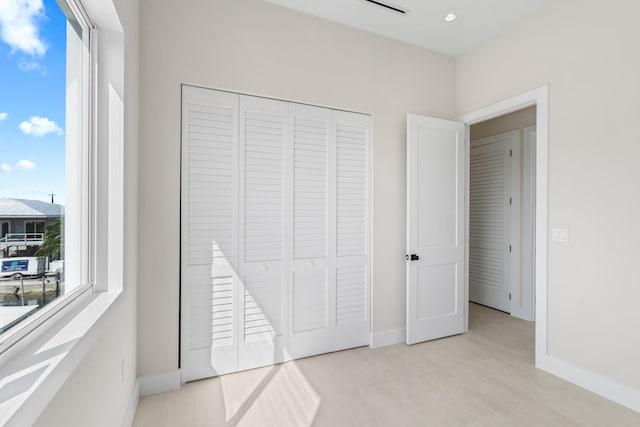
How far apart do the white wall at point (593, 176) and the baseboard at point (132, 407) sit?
3075mm

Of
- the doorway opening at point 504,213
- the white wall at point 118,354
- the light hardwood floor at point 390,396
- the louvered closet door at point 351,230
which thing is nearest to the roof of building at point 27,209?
the white wall at point 118,354

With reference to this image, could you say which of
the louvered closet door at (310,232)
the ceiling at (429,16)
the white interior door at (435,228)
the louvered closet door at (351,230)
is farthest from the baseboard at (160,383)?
the ceiling at (429,16)

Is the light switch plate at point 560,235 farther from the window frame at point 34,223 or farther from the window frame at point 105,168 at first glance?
the window frame at point 34,223

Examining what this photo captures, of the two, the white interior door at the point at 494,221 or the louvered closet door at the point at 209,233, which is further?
the white interior door at the point at 494,221

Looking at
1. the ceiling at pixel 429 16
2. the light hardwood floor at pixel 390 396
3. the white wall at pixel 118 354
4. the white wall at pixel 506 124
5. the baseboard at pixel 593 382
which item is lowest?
the light hardwood floor at pixel 390 396

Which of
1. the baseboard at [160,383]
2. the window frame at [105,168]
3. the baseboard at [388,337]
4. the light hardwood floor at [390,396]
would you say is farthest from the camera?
the baseboard at [388,337]

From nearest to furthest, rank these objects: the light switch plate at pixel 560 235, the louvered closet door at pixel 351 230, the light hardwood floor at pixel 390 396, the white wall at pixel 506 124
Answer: the light hardwood floor at pixel 390 396 → the light switch plate at pixel 560 235 → the louvered closet door at pixel 351 230 → the white wall at pixel 506 124

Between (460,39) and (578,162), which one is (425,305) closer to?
(578,162)

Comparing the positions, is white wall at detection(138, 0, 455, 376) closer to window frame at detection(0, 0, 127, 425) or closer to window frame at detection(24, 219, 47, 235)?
window frame at detection(0, 0, 127, 425)

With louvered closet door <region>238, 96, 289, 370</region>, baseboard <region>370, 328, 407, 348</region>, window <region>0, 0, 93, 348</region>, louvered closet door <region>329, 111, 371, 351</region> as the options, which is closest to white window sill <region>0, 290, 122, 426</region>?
window <region>0, 0, 93, 348</region>

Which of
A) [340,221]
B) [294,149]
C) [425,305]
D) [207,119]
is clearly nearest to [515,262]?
[425,305]

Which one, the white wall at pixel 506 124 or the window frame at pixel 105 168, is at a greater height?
the white wall at pixel 506 124

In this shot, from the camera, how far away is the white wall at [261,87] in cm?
218

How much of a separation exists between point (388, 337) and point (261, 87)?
2570mm
